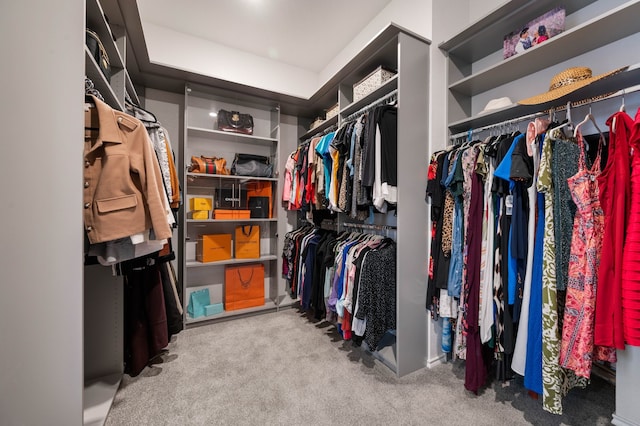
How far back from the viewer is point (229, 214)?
2.76m

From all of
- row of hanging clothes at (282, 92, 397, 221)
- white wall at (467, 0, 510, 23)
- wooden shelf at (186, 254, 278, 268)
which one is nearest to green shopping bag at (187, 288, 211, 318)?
wooden shelf at (186, 254, 278, 268)

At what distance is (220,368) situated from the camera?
1.90 metres

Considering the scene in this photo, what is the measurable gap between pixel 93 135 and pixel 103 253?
0.57m

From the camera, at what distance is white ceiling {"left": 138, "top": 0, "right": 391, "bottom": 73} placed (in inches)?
93.2

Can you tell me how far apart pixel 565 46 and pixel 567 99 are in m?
0.30

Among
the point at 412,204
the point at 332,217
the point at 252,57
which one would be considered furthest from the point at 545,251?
the point at 252,57

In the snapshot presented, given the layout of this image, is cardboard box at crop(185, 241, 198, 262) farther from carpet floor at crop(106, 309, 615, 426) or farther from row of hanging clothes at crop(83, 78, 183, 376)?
row of hanging clothes at crop(83, 78, 183, 376)

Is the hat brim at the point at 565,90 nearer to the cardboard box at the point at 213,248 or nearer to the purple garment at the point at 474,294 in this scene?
the purple garment at the point at 474,294

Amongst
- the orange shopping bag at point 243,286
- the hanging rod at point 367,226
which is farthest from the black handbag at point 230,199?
the hanging rod at point 367,226

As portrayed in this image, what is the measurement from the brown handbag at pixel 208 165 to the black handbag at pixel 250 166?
117 mm

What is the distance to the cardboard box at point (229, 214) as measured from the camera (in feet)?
→ 8.88

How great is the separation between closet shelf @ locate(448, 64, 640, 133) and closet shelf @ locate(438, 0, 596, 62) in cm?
57

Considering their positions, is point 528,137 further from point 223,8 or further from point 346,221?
point 223,8

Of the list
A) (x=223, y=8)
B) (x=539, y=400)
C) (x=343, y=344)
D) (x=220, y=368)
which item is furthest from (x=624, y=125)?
(x=223, y=8)
